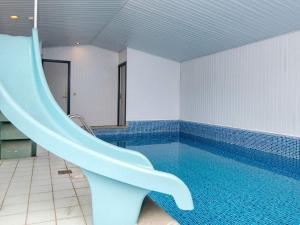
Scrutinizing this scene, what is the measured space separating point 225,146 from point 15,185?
514cm

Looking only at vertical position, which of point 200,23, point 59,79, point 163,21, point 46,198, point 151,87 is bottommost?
point 46,198

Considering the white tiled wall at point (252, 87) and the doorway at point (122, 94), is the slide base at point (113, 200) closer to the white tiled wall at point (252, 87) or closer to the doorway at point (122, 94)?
the white tiled wall at point (252, 87)

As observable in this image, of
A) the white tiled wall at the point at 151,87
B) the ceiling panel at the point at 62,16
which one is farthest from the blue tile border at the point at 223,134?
Answer: the ceiling panel at the point at 62,16

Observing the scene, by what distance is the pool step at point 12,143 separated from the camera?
14.3 ft

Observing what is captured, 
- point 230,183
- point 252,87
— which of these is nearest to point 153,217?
point 230,183

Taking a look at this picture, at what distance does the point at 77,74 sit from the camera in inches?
346

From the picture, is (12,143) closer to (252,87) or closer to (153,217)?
(153,217)

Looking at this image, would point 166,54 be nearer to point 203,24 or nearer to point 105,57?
point 105,57

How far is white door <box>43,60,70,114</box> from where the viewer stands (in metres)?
8.55

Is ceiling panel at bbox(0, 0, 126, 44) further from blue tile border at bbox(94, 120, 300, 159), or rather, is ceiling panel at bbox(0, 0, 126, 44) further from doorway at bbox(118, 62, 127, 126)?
blue tile border at bbox(94, 120, 300, 159)

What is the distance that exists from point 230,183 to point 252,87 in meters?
3.26

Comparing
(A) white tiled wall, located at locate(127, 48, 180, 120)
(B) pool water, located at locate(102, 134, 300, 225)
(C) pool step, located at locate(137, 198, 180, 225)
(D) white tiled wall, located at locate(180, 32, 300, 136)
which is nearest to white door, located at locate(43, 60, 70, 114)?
(A) white tiled wall, located at locate(127, 48, 180, 120)

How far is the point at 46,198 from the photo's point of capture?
8.79 feet

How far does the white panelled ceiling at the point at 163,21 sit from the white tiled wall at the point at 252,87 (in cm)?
34
